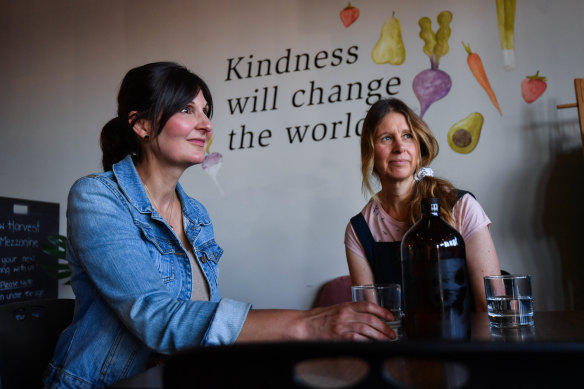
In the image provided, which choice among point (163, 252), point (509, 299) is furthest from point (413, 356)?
point (163, 252)

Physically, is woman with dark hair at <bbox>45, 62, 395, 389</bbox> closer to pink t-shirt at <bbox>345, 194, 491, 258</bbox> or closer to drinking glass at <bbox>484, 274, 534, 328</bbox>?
drinking glass at <bbox>484, 274, 534, 328</bbox>

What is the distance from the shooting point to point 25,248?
2824 mm

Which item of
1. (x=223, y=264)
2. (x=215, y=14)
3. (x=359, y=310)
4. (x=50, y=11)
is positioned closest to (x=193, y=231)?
(x=359, y=310)

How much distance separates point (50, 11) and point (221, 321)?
338 centimetres

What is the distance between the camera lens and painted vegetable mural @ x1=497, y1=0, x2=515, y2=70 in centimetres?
242

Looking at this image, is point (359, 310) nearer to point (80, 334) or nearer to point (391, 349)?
point (391, 349)

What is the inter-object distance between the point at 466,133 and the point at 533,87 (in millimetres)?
392

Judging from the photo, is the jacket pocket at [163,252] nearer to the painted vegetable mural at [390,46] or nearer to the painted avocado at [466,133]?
the painted avocado at [466,133]

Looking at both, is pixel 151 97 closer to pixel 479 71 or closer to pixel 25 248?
pixel 479 71

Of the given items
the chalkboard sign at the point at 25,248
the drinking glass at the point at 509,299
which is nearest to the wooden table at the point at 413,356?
A: the drinking glass at the point at 509,299

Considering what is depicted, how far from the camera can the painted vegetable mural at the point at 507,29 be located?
95.3 inches

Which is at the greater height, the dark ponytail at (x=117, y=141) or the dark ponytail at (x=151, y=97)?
the dark ponytail at (x=151, y=97)

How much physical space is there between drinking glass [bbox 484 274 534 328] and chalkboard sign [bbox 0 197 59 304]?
8.79 ft

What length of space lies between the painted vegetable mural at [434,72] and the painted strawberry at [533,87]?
1.22 ft
